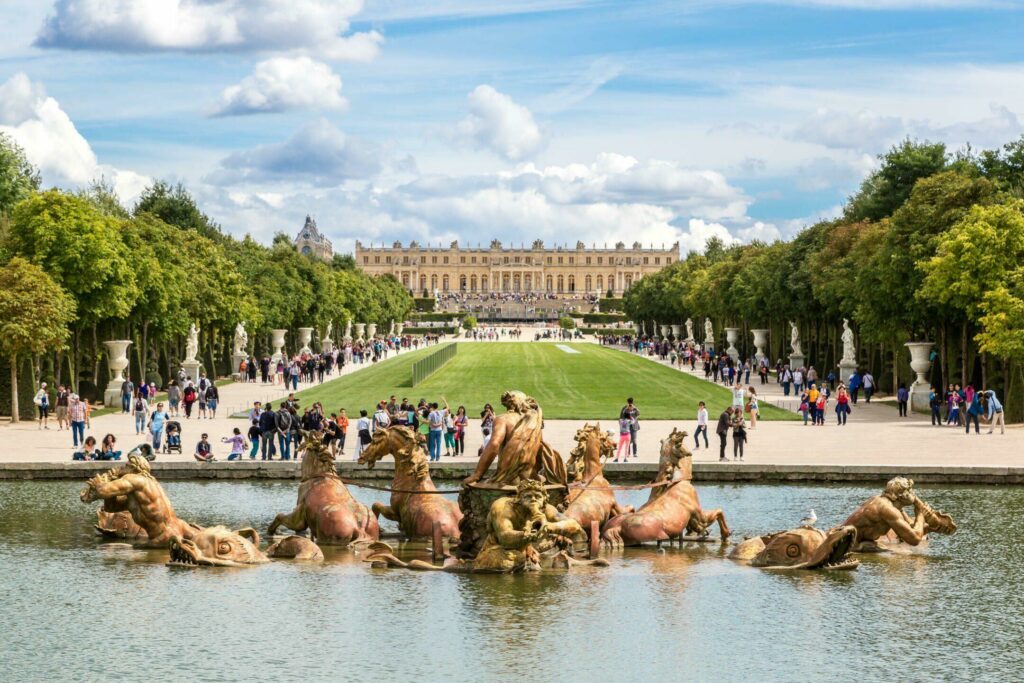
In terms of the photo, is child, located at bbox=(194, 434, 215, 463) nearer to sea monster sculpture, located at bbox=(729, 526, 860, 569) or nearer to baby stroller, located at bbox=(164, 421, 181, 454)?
baby stroller, located at bbox=(164, 421, 181, 454)

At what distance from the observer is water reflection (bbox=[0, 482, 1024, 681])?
15.6 meters

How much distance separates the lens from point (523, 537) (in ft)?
63.4

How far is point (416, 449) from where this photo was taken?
2189 centimetres

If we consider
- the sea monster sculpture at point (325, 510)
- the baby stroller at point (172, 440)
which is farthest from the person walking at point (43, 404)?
the sea monster sculpture at point (325, 510)

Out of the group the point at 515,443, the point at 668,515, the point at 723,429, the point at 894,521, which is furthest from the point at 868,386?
the point at 515,443

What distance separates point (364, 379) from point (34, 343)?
99.4 ft

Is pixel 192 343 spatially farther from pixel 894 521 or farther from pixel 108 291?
pixel 894 521

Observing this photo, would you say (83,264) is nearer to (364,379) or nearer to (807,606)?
(364,379)

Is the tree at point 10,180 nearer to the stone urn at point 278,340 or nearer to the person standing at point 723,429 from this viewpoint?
the stone urn at point 278,340

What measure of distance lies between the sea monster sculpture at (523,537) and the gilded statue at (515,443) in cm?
29

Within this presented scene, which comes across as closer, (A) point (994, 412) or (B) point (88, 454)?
(B) point (88, 454)

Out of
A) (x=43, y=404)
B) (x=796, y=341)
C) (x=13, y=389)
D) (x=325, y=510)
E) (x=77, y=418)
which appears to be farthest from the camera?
(x=796, y=341)

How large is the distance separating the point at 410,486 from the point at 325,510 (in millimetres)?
1292

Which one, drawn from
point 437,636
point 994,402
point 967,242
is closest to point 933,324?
point 967,242
